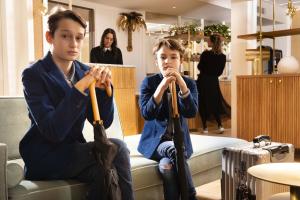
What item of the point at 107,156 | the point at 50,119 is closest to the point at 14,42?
the point at 50,119

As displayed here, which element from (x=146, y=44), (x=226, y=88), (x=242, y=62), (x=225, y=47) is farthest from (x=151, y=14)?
(x=242, y=62)

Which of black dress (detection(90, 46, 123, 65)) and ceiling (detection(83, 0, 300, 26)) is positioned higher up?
ceiling (detection(83, 0, 300, 26))

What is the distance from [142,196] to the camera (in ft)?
5.89

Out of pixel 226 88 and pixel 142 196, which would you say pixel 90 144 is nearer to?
pixel 142 196

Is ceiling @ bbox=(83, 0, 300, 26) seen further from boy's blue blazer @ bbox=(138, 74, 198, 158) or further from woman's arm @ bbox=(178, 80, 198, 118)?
woman's arm @ bbox=(178, 80, 198, 118)

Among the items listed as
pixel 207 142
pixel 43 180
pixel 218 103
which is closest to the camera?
pixel 43 180

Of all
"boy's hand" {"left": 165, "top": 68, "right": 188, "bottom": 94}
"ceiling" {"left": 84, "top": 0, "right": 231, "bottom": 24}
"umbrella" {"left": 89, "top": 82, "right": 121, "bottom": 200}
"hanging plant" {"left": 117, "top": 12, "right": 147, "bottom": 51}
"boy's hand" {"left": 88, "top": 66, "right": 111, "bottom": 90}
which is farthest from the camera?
"hanging plant" {"left": 117, "top": 12, "right": 147, "bottom": 51}

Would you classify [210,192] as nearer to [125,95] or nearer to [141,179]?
[141,179]

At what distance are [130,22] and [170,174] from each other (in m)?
6.82

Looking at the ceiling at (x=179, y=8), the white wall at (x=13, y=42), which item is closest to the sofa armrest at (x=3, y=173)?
the white wall at (x=13, y=42)

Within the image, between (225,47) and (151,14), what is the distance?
6.64 ft

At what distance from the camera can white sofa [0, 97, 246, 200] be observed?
136 cm

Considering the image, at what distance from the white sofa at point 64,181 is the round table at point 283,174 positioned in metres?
0.61

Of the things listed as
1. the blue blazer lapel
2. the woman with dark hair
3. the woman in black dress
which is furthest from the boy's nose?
→ the woman in black dress
